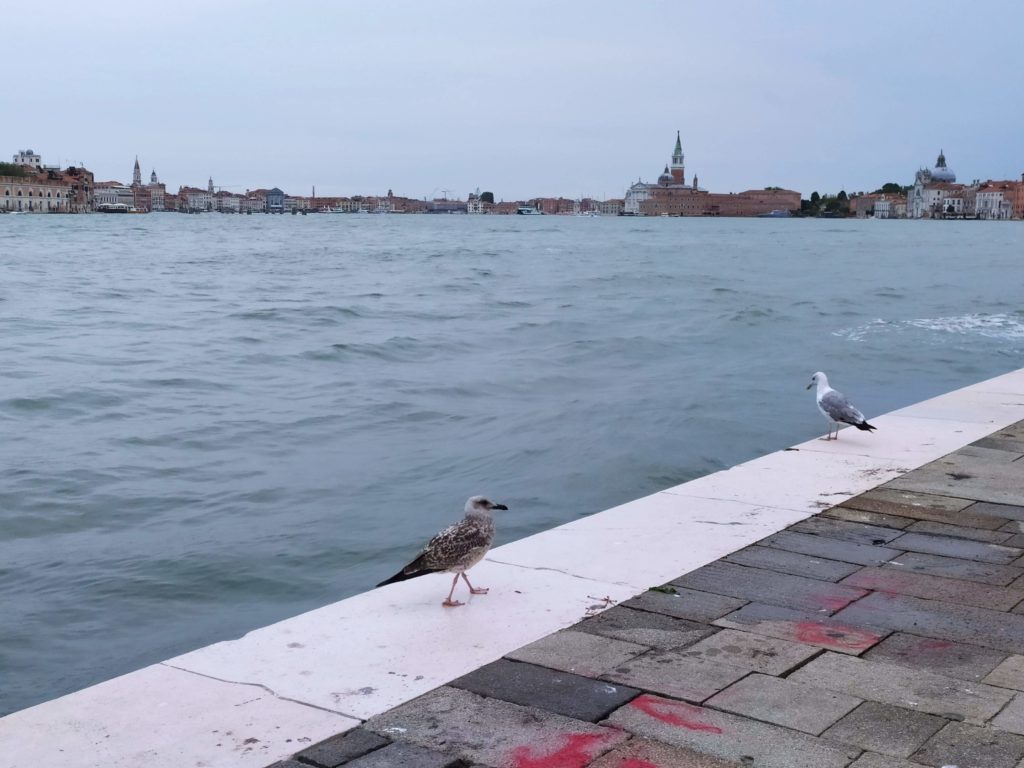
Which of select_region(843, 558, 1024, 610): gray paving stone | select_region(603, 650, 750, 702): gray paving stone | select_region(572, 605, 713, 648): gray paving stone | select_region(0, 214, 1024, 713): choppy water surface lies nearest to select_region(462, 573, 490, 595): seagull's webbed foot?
select_region(572, 605, 713, 648): gray paving stone

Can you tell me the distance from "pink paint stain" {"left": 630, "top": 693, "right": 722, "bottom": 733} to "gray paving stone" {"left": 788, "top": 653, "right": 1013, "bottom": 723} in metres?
0.41

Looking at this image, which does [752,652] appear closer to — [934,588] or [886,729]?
[886,729]

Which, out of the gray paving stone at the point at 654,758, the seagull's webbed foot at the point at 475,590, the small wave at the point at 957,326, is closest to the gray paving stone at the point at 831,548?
the seagull's webbed foot at the point at 475,590

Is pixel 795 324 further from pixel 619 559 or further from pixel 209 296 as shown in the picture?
pixel 619 559

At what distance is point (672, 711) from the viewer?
316cm

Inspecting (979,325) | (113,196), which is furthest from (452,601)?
(113,196)

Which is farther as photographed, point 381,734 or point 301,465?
point 301,465

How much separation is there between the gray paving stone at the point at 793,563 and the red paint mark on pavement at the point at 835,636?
553 mm

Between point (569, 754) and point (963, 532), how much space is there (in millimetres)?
2792

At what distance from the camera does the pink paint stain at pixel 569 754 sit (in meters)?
2.85

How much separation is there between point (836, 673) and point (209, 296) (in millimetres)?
26483

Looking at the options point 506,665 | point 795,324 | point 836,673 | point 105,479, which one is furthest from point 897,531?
point 795,324

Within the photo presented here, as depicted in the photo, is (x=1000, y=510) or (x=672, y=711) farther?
(x=1000, y=510)

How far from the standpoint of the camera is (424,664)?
355 cm
